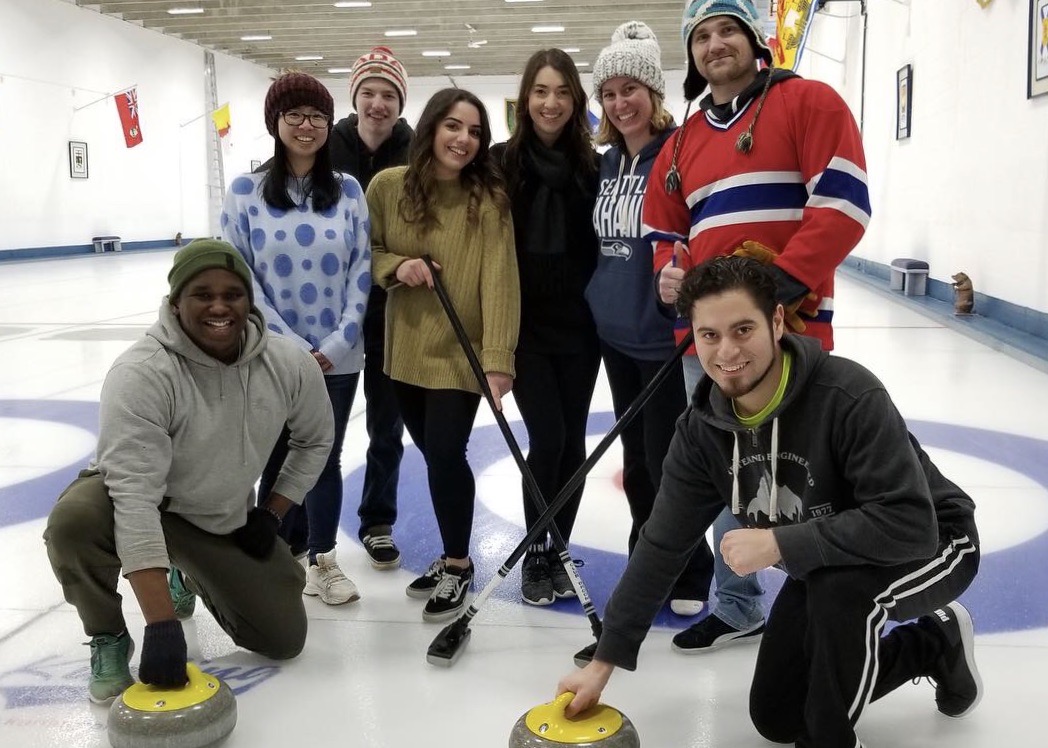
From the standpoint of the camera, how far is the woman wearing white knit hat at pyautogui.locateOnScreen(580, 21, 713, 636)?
2311 millimetres

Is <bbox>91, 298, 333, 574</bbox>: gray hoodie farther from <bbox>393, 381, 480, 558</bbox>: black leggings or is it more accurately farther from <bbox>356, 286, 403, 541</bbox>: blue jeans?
<bbox>356, 286, 403, 541</bbox>: blue jeans

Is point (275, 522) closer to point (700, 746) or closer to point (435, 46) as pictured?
point (700, 746)

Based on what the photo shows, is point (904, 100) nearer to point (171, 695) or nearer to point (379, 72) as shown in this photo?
point (379, 72)

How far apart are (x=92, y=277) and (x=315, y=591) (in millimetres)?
11478

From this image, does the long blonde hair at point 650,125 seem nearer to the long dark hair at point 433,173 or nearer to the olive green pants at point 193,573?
the long dark hair at point 433,173

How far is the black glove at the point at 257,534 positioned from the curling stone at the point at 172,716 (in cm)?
41

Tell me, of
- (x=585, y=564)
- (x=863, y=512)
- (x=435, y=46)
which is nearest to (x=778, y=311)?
(x=863, y=512)

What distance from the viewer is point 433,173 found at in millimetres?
2424

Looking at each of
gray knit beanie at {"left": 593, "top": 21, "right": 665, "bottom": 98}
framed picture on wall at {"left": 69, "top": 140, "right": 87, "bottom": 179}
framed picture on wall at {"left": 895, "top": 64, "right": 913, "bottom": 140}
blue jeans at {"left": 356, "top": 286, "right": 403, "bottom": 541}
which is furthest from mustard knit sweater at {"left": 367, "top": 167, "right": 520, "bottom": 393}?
framed picture on wall at {"left": 69, "top": 140, "right": 87, "bottom": 179}

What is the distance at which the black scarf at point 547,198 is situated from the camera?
2.44m

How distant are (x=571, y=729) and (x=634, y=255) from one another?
1179mm

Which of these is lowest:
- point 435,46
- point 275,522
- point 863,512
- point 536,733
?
point 536,733

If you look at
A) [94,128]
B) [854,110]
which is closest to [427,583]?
[854,110]

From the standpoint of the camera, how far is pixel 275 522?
2.21 metres
